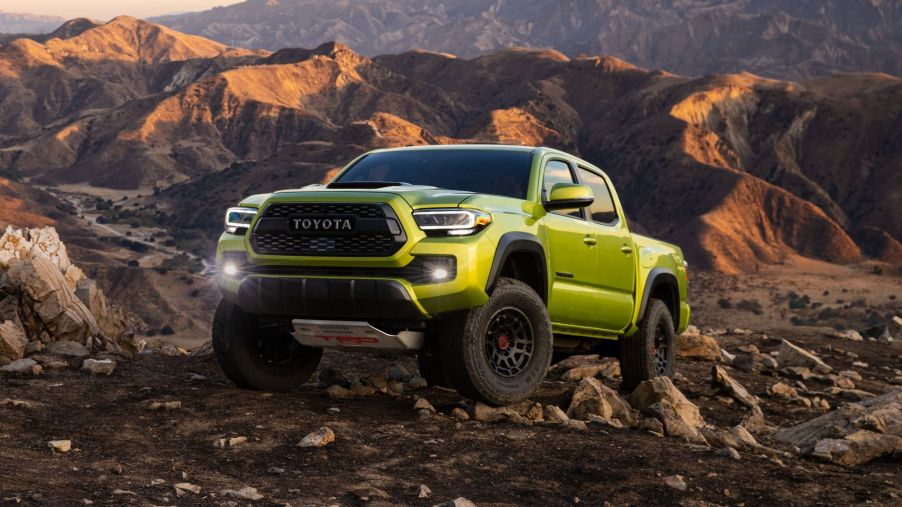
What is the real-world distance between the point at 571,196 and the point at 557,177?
3.18ft

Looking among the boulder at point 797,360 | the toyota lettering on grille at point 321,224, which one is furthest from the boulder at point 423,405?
the boulder at point 797,360

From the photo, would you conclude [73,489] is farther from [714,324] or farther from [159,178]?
[159,178]

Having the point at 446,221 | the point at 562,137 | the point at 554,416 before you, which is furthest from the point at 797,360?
the point at 562,137

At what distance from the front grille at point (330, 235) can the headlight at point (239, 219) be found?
14.2 inches

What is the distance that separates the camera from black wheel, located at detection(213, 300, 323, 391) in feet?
26.6

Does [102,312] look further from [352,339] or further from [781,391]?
Answer: [781,391]

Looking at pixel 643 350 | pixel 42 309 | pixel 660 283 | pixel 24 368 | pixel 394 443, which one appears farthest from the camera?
pixel 42 309

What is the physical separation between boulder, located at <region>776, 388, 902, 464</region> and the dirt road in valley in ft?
0.49

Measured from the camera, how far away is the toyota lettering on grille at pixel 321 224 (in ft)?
23.1

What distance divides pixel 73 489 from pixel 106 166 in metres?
150

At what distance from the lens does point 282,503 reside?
539 centimetres

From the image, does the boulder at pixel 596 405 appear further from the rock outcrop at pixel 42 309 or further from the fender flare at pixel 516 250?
the rock outcrop at pixel 42 309

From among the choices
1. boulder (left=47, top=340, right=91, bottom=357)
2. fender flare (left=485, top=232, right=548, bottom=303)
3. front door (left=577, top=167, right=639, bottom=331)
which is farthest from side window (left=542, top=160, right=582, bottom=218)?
boulder (left=47, top=340, right=91, bottom=357)

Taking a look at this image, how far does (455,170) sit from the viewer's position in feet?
27.2
